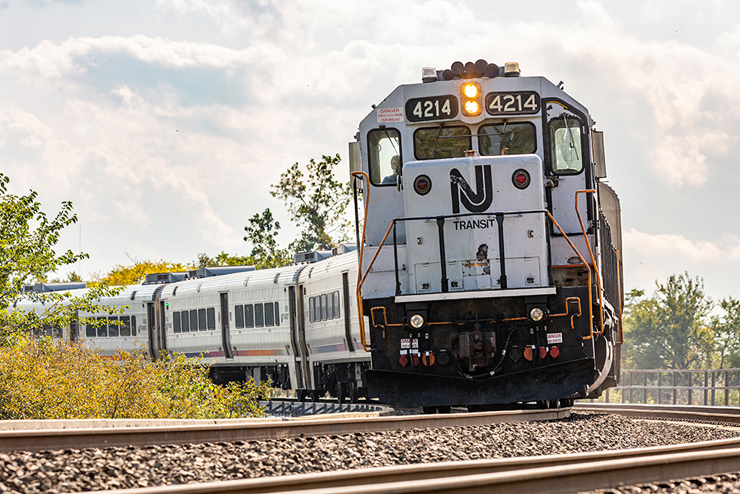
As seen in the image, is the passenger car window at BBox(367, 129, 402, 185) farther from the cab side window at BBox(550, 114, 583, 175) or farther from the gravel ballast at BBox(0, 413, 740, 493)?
the gravel ballast at BBox(0, 413, 740, 493)

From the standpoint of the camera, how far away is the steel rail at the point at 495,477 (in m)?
4.45

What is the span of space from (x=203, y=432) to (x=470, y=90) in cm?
552

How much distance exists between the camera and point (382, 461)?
670cm

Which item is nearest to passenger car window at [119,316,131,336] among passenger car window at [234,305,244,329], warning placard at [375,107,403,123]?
passenger car window at [234,305,244,329]

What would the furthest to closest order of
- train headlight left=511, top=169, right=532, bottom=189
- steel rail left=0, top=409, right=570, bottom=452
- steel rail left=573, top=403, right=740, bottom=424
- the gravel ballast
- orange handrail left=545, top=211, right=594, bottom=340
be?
steel rail left=573, top=403, right=740, bottom=424
train headlight left=511, top=169, right=532, bottom=189
orange handrail left=545, top=211, right=594, bottom=340
steel rail left=0, top=409, right=570, bottom=452
the gravel ballast

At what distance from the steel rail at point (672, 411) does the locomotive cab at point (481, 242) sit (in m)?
2.72

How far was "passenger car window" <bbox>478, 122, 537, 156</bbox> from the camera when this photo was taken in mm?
10695

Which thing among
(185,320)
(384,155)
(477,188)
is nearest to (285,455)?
(477,188)

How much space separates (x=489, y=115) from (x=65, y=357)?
730 centimetres

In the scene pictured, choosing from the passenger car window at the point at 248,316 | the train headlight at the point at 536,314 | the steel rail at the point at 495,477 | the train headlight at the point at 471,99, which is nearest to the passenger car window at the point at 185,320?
the passenger car window at the point at 248,316

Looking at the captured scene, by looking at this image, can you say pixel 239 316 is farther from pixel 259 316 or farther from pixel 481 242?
pixel 481 242

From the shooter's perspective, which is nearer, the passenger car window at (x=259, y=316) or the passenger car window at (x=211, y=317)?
the passenger car window at (x=259, y=316)

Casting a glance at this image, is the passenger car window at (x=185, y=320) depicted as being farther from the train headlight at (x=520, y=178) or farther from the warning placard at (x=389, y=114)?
the train headlight at (x=520, y=178)

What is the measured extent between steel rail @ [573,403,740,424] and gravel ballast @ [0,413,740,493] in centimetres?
387
